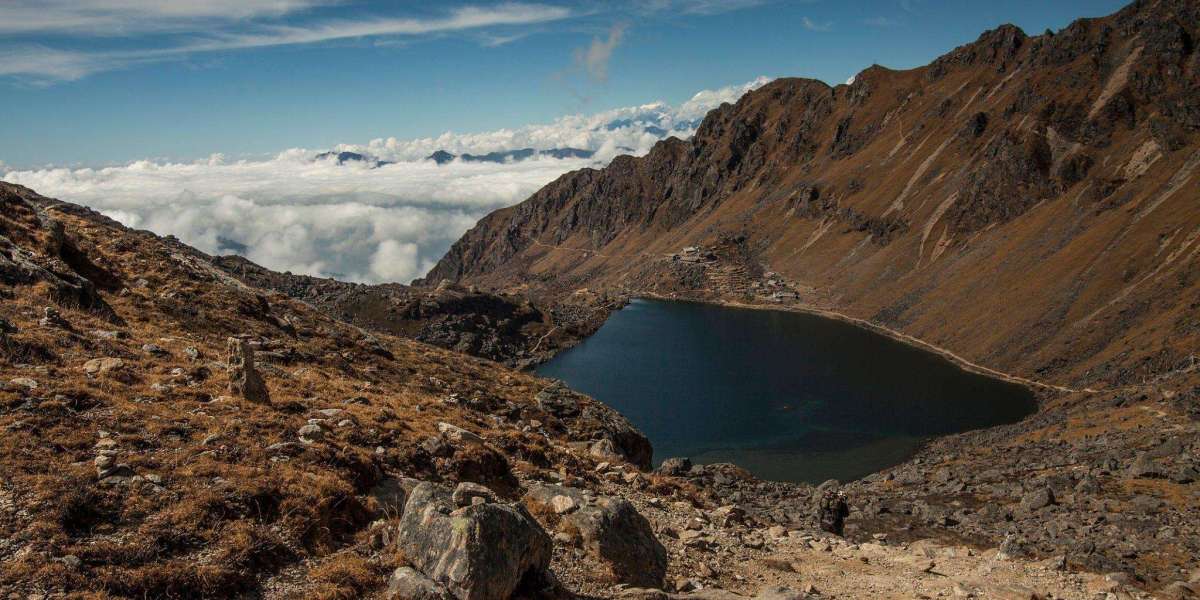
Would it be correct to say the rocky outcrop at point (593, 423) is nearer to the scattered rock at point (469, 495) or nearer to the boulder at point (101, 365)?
the scattered rock at point (469, 495)

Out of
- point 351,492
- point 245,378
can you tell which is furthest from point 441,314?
point 351,492

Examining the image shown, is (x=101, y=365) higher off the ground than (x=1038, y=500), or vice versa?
(x=101, y=365)

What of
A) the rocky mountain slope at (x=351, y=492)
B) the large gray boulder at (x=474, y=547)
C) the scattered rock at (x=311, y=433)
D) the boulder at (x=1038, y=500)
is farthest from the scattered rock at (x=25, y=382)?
the boulder at (x=1038, y=500)

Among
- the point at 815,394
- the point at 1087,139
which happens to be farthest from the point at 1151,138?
the point at 815,394

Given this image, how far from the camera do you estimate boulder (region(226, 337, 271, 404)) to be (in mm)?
23219

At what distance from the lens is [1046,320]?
389 ft

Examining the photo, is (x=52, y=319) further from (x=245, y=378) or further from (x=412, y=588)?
(x=412, y=588)

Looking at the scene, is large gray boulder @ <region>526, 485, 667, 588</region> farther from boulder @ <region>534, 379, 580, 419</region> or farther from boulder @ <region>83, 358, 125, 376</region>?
boulder @ <region>534, 379, 580, 419</region>

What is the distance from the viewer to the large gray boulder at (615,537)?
1862 centimetres

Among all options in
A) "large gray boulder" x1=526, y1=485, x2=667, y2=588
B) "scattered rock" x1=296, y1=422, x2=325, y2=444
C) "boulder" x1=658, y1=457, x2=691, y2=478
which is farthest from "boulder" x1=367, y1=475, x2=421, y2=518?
"boulder" x1=658, y1=457, x2=691, y2=478

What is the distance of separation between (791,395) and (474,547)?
107826 mm

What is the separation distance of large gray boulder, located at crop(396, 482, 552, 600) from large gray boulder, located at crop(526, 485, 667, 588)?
11.2ft

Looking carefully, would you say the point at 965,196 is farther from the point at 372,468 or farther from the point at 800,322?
the point at 372,468

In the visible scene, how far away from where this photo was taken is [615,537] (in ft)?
63.3
